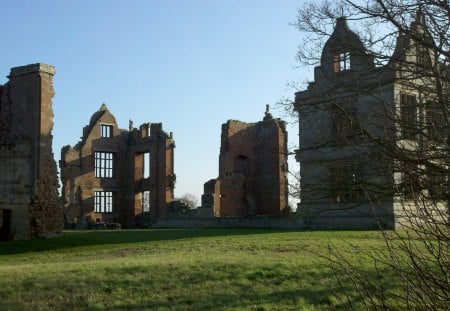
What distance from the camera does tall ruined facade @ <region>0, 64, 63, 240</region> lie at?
23750mm

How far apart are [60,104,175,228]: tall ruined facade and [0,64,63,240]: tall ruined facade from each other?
55.3 ft

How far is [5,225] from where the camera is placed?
77.3 feet

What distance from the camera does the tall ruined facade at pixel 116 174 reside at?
43.0 m

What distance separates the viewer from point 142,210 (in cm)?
4603

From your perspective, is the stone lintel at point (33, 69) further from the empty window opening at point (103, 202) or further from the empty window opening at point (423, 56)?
the empty window opening at point (423, 56)

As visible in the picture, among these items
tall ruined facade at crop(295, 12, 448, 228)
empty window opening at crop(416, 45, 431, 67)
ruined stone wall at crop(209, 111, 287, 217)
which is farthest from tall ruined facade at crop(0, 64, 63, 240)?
empty window opening at crop(416, 45, 431, 67)

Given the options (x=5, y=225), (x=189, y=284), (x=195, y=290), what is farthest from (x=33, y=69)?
(x=195, y=290)

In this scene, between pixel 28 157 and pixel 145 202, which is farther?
pixel 145 202

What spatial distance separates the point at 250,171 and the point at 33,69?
860 inches

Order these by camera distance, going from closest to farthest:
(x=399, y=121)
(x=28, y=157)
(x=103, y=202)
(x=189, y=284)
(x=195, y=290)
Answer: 1. (x=399, y=121)
2. (x=195, y=290)
3. (x=189, y=284)
4. (x=28, y=157)
5. (x=103, y=202)

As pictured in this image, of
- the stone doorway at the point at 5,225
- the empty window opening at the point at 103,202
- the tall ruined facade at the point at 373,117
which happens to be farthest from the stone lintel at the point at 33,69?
the empty window opening at the point at 103,202

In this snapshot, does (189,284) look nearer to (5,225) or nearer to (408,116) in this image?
(408,116)

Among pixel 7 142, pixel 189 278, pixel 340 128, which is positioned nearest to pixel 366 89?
pixel 340 128

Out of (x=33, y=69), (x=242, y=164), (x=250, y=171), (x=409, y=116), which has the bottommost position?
(x=409, y=116)
